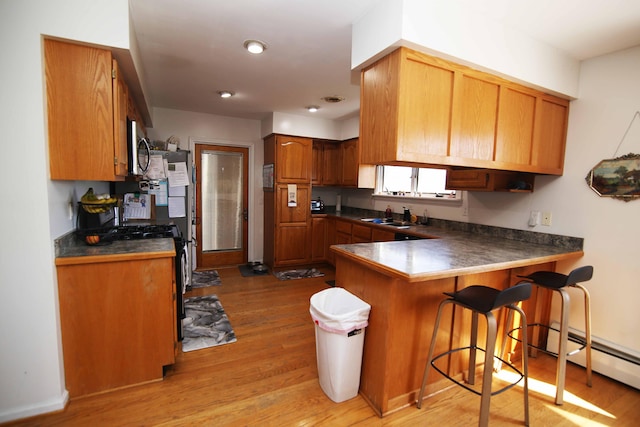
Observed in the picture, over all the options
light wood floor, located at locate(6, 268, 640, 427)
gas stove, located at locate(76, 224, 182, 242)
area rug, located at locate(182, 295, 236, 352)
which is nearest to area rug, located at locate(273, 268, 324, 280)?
area rug, located at locate(182, 295, 236, 352)

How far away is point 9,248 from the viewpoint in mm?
1621

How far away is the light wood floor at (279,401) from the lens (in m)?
1.73

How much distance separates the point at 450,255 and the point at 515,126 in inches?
46.0

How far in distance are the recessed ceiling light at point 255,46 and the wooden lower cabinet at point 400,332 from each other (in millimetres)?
1817

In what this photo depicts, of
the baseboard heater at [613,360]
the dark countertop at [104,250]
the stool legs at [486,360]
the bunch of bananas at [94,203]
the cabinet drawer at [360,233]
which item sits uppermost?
the bunch of bananas at [94,203]

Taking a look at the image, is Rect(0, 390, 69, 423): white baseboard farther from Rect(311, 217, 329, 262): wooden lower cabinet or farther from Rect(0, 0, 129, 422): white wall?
Rect(311, 217, 329, 262): wooden lower cabinet

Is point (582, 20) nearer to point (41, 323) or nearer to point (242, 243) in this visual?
point (41, 323)

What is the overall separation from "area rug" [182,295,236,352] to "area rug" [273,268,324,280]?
3.85ft

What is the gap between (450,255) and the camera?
2.01 metres

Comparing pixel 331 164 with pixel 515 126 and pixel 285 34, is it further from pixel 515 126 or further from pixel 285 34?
pixel 515 126

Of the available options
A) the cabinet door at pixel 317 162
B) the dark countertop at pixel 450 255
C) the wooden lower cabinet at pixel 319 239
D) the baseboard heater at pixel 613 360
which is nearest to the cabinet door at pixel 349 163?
the cabinet door at pixel 317 162

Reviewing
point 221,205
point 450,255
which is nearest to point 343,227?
point 221,205

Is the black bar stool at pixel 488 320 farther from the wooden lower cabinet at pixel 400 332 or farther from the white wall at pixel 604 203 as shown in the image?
the white wall at pixel 604 203

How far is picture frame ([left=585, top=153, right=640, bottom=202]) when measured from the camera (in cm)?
211
